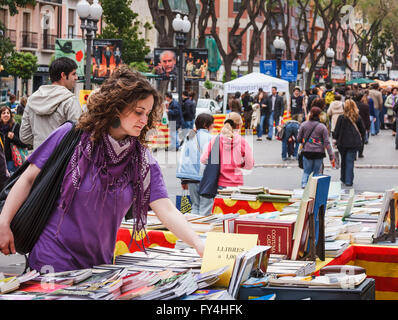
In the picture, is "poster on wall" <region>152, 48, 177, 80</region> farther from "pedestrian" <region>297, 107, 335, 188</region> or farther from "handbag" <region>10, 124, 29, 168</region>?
"handbag" <region>10, 124, 29, 168</region>

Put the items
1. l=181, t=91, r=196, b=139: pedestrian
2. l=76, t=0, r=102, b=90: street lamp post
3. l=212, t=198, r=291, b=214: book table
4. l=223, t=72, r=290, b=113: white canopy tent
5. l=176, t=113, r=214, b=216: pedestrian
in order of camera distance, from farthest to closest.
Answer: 1. l=223, t=72, r=290, b=113: white canopy tent
2. l=181, t=91, r=196, b=139: pedestrian
3. l=76, t=0, r=102, b=90: street lamp post
4. l=176, t=113, r=214, b=216: pedestrian
5. l=212, t=198, r=291, b=214: book table

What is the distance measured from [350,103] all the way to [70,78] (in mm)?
9581

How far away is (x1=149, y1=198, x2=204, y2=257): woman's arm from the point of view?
4102 millimetres

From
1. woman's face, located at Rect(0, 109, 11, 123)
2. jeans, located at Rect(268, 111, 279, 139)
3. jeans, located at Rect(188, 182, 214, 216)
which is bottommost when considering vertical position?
jeans, located at Rect(268, 111, 279, 139)

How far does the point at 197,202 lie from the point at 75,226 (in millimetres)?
6446

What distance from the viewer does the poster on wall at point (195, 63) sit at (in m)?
27.3

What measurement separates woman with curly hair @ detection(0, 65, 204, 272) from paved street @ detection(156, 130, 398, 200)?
409 inches

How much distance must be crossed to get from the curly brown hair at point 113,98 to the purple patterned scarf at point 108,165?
70 mm

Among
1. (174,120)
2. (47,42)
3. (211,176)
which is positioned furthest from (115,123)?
(47,42)

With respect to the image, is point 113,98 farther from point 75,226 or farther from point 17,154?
point 17,154

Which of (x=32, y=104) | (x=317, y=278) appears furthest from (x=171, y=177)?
(x=317, y=278)

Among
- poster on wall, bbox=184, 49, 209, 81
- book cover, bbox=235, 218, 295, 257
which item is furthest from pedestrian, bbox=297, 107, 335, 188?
poster on wall, bbox=184, 49, 209, 81

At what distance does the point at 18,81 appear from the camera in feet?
179
